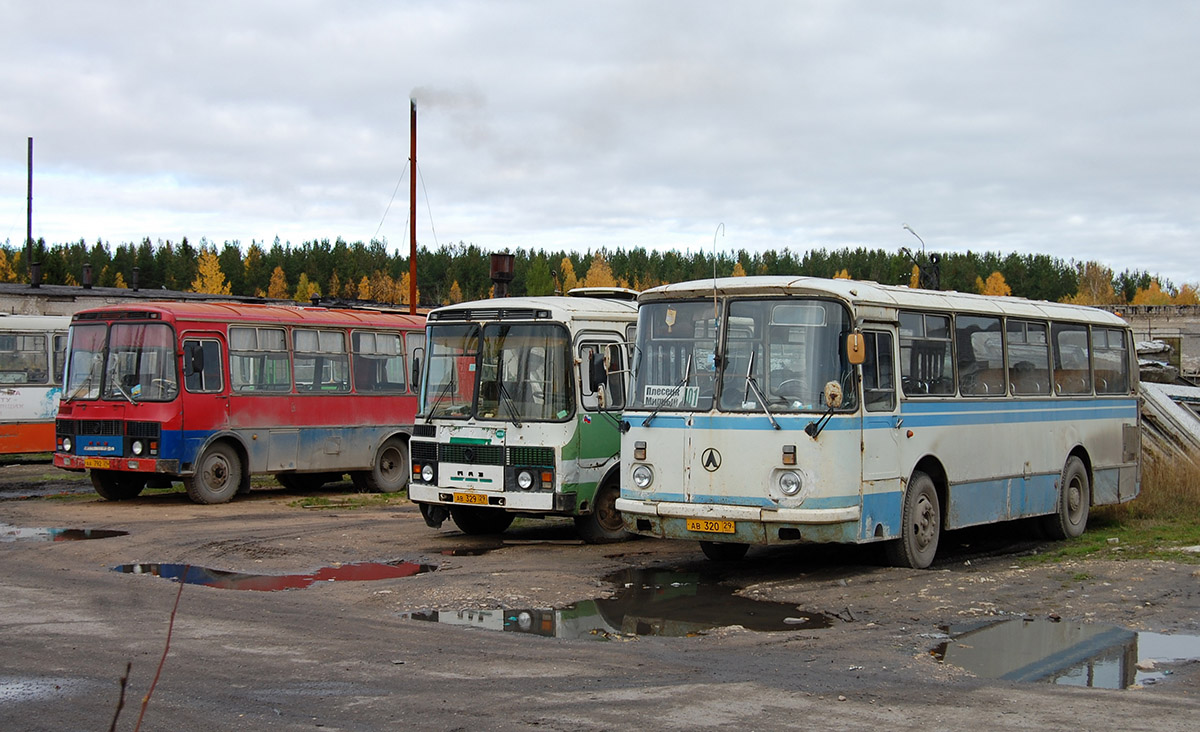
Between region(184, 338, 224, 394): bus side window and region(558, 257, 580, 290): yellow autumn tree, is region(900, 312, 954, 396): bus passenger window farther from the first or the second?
region(558, 257, 580, 290): yellow autumn tree

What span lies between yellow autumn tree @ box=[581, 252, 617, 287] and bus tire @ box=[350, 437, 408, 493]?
114839mm

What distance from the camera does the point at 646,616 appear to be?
35.2ft

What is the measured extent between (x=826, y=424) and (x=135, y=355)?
12120 mm

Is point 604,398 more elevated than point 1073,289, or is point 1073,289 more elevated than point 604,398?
point 1073,289

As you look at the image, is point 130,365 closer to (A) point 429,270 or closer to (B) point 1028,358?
(B) point 1028,358

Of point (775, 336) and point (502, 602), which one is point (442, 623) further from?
point (775, 336)

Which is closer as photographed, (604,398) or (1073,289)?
(604,398)

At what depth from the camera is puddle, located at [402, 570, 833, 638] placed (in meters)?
10.1

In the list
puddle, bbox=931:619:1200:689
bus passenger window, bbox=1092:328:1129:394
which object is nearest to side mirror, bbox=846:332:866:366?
puddle, bbox=931:619:1200:689

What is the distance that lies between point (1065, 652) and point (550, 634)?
3765mm

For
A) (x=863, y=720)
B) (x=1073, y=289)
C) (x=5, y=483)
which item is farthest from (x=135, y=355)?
(x=1073, y=289)

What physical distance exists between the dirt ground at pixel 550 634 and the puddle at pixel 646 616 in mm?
42

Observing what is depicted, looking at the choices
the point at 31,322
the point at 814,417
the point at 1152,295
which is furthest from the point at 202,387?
the point at 1152,295

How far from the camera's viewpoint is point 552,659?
8.74 meters
